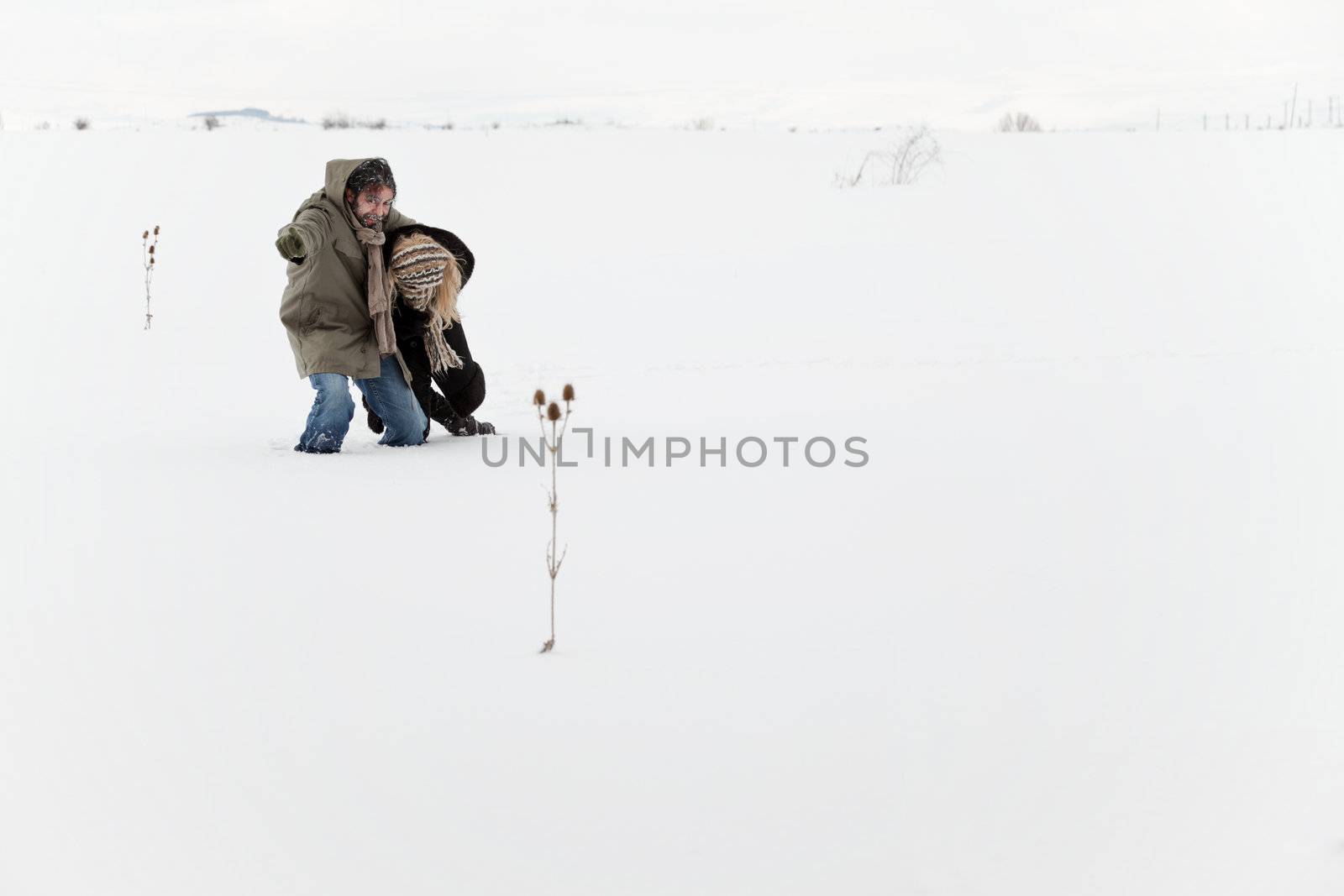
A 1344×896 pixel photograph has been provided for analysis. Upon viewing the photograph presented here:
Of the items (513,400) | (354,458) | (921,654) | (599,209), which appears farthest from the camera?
(599,209)

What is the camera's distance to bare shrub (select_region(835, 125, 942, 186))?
546 inches

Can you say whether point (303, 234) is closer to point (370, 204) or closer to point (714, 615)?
point (370, 204)

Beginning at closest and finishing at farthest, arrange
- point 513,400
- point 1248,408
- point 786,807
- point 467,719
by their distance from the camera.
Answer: point 786,807, point 467,719, point 1248,408, point 513,400

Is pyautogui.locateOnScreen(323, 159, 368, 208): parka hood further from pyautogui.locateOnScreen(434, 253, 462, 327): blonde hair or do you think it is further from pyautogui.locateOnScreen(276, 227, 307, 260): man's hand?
pyautogui.locateOnScreen(434, 253, 462, 327): blonde hair

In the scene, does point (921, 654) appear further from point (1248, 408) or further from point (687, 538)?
point (1248, 408)

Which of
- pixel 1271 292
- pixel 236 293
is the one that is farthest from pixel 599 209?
pixel 1271 292

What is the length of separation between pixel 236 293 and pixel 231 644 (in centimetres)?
795

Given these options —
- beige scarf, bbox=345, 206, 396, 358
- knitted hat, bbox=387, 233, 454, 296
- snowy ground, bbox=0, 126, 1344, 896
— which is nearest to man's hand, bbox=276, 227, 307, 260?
beige scarf, bbox=345, 206, 396, 358

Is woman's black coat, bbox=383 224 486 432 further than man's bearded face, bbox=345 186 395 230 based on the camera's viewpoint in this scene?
Yes

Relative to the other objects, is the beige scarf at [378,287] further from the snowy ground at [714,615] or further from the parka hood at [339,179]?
the snowy ground at [714,615]

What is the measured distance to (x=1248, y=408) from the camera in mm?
6340

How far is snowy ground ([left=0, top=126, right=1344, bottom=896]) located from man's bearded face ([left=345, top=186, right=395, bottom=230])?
3.36 ft

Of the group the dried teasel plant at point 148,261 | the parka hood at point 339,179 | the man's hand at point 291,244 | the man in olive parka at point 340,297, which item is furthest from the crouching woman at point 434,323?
the dried teasel plant at point 148,261

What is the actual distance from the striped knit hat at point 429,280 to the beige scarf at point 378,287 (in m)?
0.07
